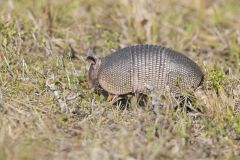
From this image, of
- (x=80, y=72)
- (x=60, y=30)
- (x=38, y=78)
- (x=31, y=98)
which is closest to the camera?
(x=31, y=98)

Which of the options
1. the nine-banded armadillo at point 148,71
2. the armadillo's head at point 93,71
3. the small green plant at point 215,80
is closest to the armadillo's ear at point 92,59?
the armadillo's head at point 93,71

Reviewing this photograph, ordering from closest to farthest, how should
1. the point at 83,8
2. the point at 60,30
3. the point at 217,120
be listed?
the point at 217,120 < the point at 60,30 < the point at 83,8

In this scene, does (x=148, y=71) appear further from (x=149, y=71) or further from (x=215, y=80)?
(x=215, y=80)

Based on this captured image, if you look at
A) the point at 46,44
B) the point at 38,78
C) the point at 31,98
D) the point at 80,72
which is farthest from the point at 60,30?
the point at 31,98

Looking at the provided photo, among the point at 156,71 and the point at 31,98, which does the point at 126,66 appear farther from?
the point at 31,98

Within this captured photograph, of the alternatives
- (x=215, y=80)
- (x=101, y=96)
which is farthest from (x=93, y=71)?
(x=215, y=80)

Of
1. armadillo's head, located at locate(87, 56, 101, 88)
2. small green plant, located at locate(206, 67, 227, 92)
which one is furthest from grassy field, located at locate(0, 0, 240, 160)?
armadillo's head, located at locate(87, 56, 101, 88)
